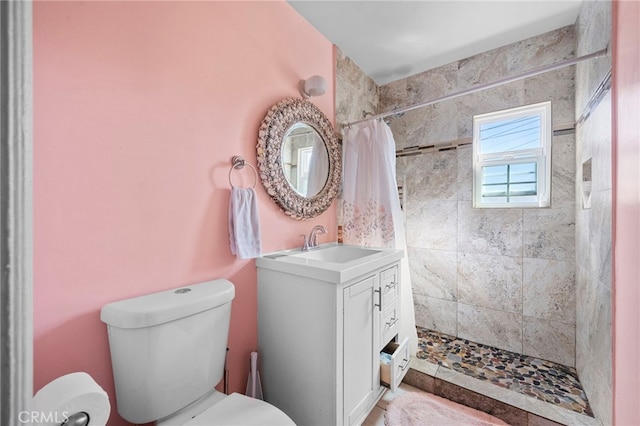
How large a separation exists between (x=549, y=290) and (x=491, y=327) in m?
0.51

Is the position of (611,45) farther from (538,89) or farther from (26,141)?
(26,141)

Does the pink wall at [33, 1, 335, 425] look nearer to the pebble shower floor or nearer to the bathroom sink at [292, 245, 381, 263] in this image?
the bathroom sink at [292, 245, 381, 263]

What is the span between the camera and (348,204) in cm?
207

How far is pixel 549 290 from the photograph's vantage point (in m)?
1.95

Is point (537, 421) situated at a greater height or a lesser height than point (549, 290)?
lesser

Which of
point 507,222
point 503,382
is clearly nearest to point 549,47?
point 507,222

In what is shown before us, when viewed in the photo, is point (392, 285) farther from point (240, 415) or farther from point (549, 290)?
point (549, 290)

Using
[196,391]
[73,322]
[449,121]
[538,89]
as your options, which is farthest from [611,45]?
[73,322]

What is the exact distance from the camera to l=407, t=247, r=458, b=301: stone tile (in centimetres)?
234

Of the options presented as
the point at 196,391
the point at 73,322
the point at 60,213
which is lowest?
the point at 196,391

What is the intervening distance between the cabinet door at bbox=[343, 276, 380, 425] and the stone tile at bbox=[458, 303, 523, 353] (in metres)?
1.21

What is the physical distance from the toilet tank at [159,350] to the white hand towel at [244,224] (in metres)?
0.32

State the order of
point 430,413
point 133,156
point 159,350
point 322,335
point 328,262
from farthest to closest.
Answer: point 430,413 < point 328,262 < point 322,335 < point 133,156 < point 159,350

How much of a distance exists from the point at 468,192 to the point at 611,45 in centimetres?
125
